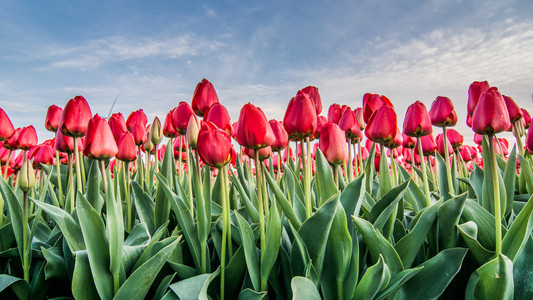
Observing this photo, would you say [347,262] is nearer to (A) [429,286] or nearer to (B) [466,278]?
(A) [429,286]

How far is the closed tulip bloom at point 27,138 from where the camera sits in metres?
2.48

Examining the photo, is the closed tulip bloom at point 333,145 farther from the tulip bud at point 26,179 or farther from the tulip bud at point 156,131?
the tulip bud at point 26,179

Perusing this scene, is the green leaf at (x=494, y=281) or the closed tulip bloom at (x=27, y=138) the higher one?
the closed tulip bloom at (x=27, y=138)

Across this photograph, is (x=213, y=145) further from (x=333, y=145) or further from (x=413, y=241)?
(x=413, y=241)

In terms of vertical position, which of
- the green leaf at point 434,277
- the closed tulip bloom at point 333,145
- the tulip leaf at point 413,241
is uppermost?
the closed tulip bloom at point 333,145

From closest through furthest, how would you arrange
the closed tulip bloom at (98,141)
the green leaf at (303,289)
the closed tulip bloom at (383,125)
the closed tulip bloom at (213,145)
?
the green leaf at (303,289)
the closed tulip bloom at (213,145)
the closed tulip bloom at (98,141)
the closed tulip bloom at (383,125)

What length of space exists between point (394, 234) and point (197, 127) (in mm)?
949

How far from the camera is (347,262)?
4.03 feet

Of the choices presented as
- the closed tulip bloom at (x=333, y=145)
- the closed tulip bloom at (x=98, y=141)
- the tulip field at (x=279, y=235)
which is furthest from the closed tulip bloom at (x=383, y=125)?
the closed tulip bloom at (x=98, y=141)

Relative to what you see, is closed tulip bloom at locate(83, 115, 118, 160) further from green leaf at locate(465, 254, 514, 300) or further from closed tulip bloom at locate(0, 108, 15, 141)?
green leaf at locate(465, 254, 514, 300)


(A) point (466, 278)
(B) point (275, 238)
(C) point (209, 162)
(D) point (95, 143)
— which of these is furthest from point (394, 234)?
(D) point (95, 143)

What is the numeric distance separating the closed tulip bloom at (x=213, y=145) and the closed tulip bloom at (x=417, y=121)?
102 cm

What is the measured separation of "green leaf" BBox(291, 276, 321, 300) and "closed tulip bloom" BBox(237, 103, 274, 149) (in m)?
0.45

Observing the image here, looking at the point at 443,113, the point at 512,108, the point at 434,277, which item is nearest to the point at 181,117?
the point at 434,277
